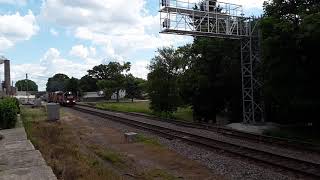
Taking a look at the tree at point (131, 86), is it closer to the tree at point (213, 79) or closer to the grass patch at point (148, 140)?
the tree at point (213, 79)

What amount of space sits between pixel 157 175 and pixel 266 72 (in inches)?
586

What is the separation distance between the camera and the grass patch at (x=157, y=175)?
536 inches

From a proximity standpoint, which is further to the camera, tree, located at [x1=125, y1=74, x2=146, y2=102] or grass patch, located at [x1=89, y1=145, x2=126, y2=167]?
tree, located at [x1=125, y1=74, x2=146, y2=102]

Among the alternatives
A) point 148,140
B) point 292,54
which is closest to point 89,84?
point 148,140

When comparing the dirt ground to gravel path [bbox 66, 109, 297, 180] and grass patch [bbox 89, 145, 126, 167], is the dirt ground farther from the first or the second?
gravel path [bbox 66, 109, 297, 180]

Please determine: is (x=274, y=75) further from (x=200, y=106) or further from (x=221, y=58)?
(x=200, y=106)

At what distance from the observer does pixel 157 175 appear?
45.8 ft

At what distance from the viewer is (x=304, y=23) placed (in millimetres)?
21531

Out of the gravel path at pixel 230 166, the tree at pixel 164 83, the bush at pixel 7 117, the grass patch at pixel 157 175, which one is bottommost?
the grass patch at pixel 157 175

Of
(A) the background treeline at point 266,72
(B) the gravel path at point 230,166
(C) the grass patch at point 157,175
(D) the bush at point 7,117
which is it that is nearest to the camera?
(B) the gravel path at point 230,166

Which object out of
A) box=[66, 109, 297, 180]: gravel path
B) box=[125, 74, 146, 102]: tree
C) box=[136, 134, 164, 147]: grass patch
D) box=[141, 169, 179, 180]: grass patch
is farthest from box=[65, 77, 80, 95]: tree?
box=[141, 169, 179, 180]: grass patch

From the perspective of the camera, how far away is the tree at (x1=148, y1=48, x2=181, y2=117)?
154 feet

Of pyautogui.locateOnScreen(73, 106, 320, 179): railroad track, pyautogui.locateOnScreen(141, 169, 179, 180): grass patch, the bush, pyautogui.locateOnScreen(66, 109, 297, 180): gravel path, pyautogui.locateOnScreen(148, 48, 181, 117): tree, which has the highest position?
pyautogui.locateOnScreen(148, 48, 181, 117): tree


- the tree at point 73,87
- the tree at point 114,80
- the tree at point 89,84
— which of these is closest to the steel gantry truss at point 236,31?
the tree at point 114,80
